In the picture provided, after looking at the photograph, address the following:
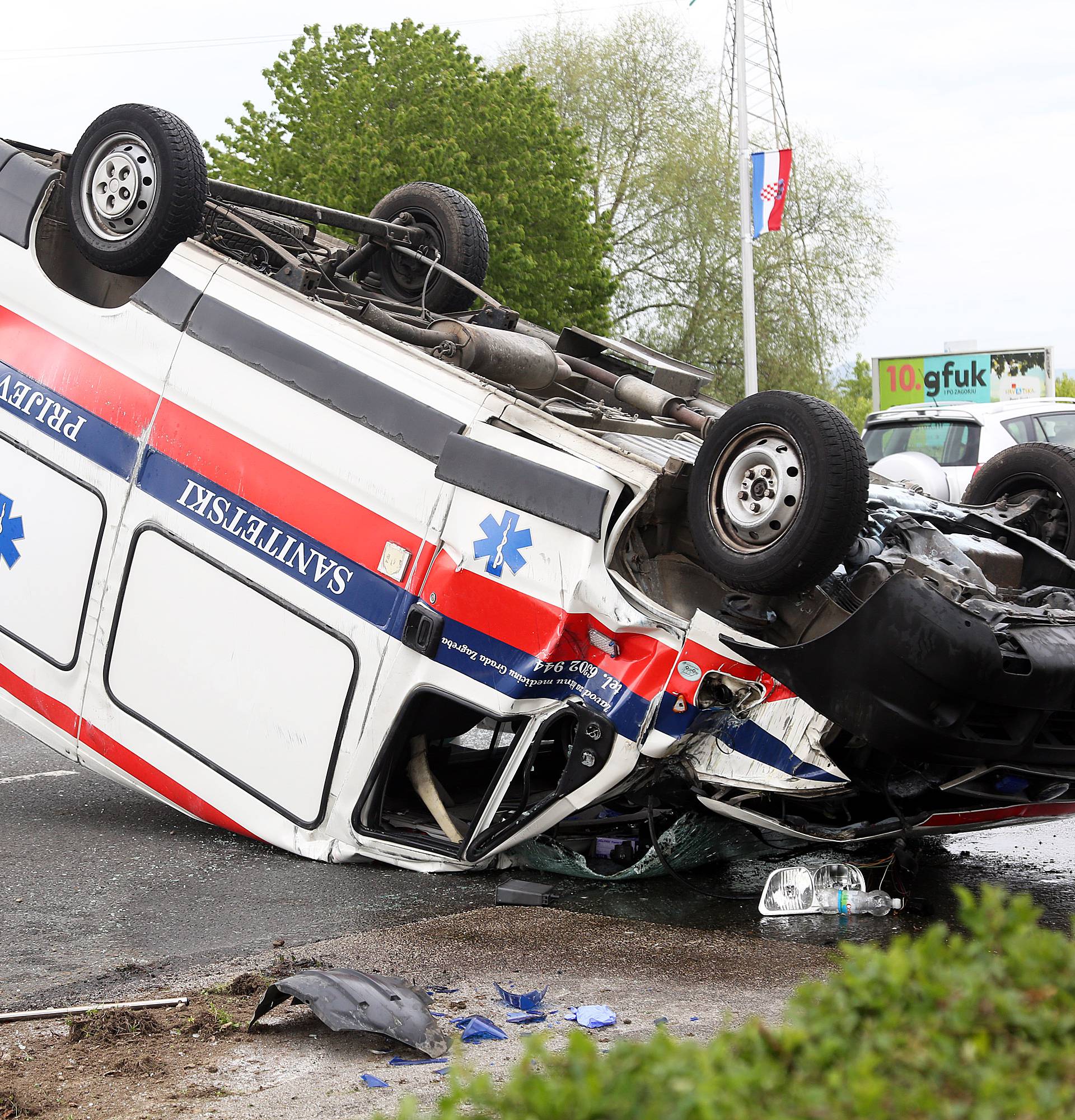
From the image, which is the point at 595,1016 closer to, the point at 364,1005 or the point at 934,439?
the point at 364,1005

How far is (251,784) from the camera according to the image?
5.13 m

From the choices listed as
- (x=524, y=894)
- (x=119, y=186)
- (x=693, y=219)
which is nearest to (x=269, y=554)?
(x=524, y=894)

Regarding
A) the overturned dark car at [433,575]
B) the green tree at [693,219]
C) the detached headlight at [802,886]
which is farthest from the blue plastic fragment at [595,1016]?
the green tree at [693,219]

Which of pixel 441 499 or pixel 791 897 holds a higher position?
pixel 441 499

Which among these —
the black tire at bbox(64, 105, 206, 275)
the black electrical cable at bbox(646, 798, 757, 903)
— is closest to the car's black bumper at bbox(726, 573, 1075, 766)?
the black electrical cable at bbox(646, 798, 757, 903)

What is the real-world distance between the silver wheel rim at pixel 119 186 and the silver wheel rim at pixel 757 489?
2.55 meters

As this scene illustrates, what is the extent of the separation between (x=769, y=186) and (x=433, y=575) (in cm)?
1949

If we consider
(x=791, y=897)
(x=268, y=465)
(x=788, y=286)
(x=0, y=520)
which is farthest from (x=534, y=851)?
Result: (x=788, y=286)

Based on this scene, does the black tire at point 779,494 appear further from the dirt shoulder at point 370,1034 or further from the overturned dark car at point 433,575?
the dirt shoulder at point 370,1034

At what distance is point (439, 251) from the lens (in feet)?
21.9

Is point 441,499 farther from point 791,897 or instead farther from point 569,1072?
point 569,1072

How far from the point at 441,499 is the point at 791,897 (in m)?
1.79

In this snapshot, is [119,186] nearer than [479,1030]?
No

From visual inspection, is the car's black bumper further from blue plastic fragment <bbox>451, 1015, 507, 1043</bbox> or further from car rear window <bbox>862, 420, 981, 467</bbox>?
car rear window <bbox>862, 420, 981, 467</bbox>
